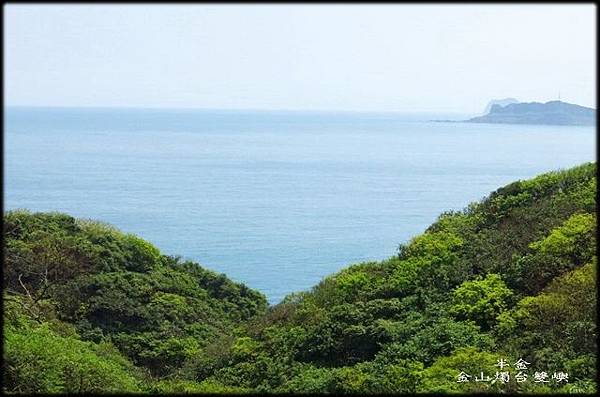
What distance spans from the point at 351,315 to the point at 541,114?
125 meters

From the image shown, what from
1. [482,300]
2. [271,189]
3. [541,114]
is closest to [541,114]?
[541,114]

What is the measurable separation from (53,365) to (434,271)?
6.82 m

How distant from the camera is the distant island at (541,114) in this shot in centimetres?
11286

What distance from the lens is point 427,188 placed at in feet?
180

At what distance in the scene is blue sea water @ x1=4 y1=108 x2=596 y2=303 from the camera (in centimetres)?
3862

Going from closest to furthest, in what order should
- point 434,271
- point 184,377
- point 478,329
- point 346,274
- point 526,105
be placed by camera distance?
point 478,329 < point 184,377 < point 434,271 < point 346,274 < point 526,105

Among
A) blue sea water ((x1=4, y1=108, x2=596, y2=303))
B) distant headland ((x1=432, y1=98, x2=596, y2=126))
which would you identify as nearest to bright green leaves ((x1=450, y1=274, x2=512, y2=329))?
blue sea water ((x1=4, y1=108, x2=596, y2=303))

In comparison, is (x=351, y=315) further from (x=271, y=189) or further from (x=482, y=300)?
(x=271, y=189)

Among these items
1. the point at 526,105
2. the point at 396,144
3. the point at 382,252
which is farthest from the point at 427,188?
the point at 526,105

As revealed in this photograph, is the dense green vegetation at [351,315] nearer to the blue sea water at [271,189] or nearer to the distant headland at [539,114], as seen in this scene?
the blue sea water at [271,189]

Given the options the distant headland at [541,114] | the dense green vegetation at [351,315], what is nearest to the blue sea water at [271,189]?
the dense green vegetation at [351,315]

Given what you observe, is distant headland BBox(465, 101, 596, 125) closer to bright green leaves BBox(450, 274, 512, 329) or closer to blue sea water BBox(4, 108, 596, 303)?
blue sea water BBox(4, 108, 596, 303)

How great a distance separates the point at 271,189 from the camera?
54969mm

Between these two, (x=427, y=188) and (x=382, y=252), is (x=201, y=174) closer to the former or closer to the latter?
(x=427, y=188)
